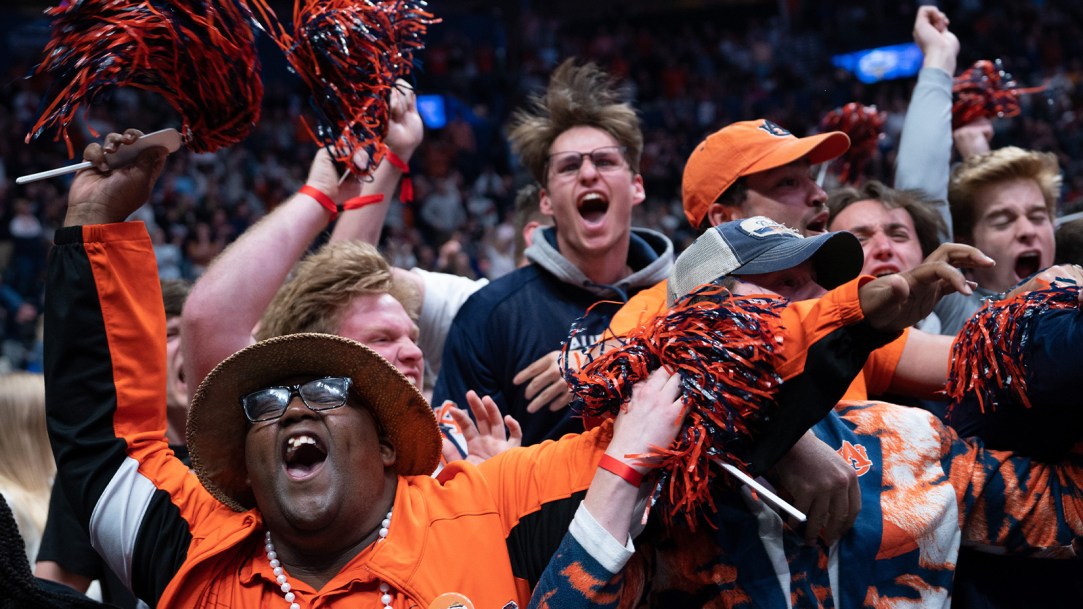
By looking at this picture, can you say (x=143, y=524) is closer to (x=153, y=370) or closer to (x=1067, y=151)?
(x=153, y=370)

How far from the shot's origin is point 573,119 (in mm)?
3531

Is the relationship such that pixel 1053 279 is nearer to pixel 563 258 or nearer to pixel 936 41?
pixel 563 258

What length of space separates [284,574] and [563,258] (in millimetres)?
1452

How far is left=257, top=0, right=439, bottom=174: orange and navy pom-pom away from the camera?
8.64 ft

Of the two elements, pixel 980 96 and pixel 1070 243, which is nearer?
pixel 1070 243

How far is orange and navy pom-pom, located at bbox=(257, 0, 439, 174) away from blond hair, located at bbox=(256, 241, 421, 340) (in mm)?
218

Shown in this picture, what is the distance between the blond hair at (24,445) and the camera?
127 inches

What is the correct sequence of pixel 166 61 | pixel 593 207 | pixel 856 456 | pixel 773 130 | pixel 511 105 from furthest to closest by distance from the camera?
pixel 511 105
pixel 593 207
pixel 773 130
pixel 166 61
pixel 856 456

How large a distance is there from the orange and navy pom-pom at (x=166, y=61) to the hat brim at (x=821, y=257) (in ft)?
3.92

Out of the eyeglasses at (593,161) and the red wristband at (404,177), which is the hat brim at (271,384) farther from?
the eyeglasses at (593,161)

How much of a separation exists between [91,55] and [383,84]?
0.71 metres

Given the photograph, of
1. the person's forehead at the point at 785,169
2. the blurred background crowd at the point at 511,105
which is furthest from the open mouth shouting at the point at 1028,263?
the blurred background crowd at the point at 511,105

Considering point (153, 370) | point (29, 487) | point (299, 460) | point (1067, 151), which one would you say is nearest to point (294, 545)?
point (299, 460)

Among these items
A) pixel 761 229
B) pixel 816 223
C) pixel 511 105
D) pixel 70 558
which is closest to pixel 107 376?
pixel 70 558
